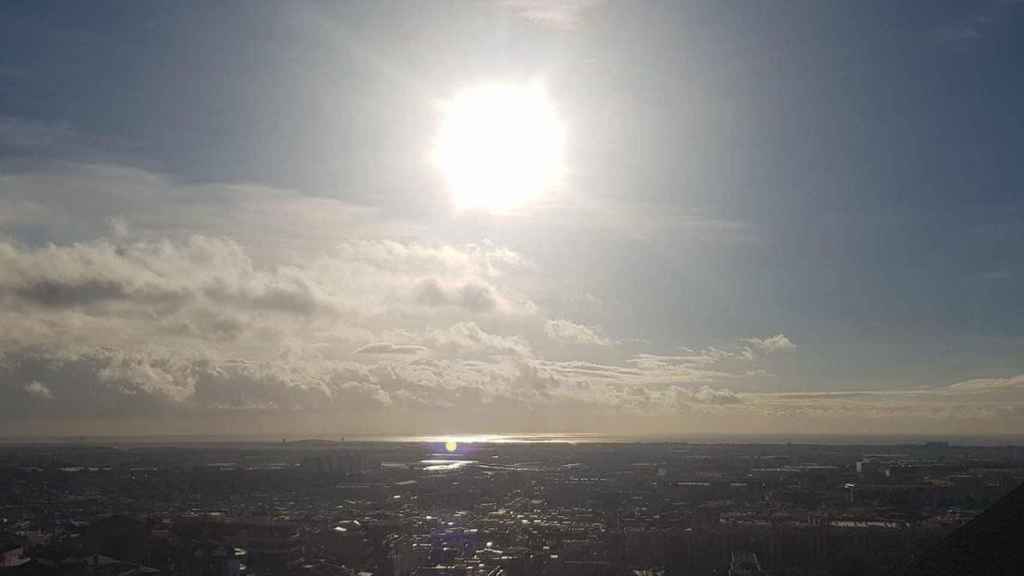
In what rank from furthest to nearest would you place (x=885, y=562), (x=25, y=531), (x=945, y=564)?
1. (x=25, y=531)
2. (x=885, y=562)
3. (x=945, y=564)

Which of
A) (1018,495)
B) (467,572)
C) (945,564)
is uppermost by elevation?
(1018,495)

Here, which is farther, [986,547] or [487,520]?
[487,520]

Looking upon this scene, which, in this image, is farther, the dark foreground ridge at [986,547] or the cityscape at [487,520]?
the cityscape at [487,520]

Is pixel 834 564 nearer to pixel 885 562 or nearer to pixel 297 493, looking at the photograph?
pixel 885 562

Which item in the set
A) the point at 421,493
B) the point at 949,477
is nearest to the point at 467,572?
the point at 421,493

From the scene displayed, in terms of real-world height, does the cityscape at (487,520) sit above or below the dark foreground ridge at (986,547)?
below

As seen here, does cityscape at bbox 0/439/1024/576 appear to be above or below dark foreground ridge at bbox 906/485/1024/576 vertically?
below

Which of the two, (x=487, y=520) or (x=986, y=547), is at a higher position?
(x=986, y=547)

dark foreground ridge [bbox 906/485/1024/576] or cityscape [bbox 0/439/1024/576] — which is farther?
cityscape [bbox 0/439/1024/576]
